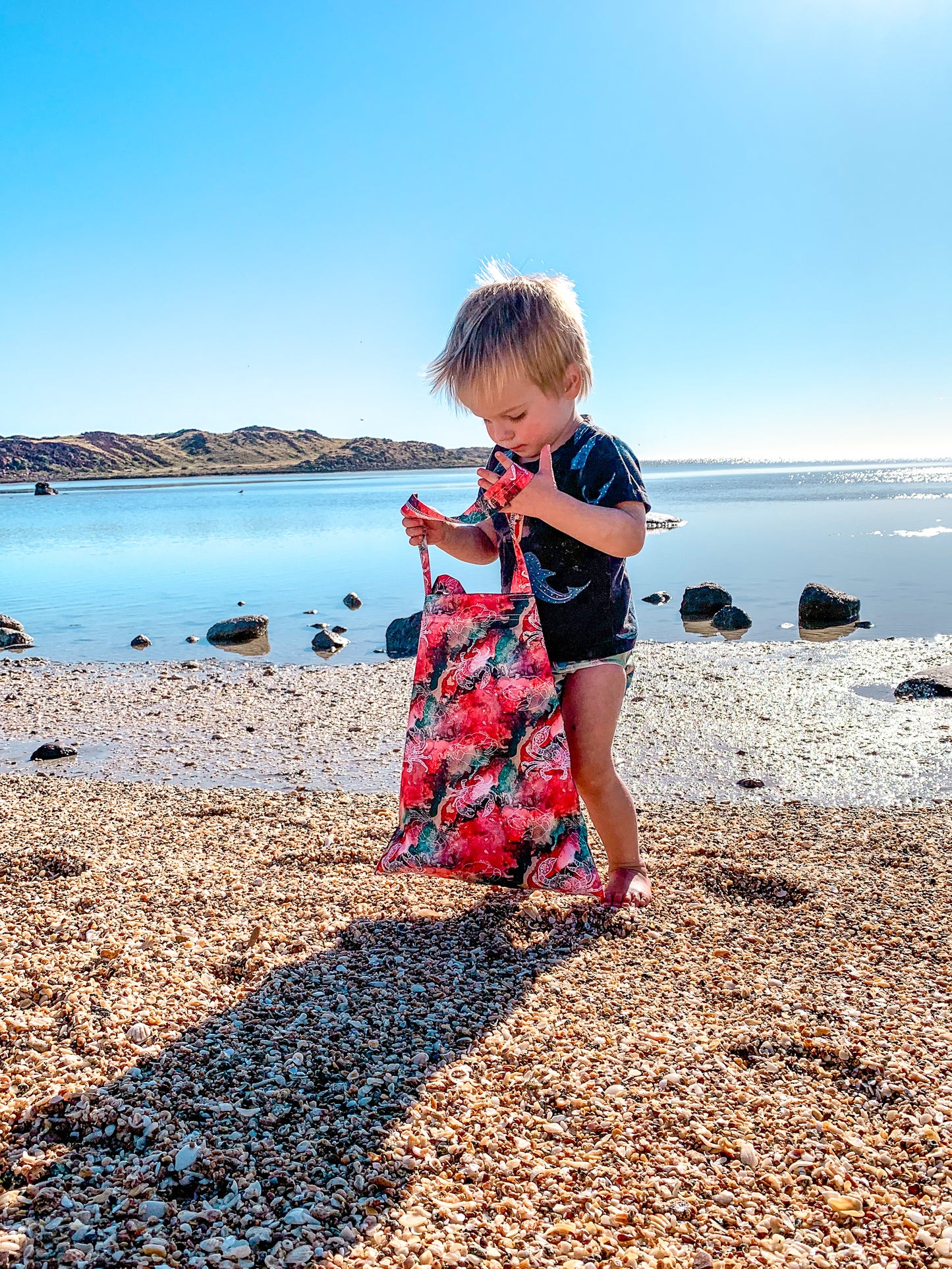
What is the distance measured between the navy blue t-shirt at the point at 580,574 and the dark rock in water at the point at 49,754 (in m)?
4.87

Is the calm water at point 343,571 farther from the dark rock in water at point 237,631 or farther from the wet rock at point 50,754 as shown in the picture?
the wet rock at point 50,754

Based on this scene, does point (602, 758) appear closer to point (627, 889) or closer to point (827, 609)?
point (627, 889)

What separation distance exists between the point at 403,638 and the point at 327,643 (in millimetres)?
1138

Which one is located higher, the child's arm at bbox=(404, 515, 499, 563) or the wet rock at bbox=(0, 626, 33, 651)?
the child's arm at bbox=(404, 515, 499, 563)

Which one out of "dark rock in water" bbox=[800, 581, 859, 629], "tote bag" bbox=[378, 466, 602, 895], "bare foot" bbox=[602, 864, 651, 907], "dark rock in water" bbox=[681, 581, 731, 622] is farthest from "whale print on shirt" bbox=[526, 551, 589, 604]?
"dark rock in water" bbox=[681, 581, 731, 622]

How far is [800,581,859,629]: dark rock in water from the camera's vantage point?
→ 510 inches

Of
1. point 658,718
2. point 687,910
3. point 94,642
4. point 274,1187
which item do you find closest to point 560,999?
point 687,910

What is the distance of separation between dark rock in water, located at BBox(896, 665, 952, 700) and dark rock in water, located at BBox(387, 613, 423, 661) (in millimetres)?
5733

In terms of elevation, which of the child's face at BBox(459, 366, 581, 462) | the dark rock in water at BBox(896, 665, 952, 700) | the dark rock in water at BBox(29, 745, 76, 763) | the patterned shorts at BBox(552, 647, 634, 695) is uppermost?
the child's face at BBox(459, 366, 581, 462)

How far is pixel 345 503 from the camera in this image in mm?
58125

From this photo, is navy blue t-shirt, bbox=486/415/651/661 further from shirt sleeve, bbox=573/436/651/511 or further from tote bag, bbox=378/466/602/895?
tote bag, bbox=378/466/602/895

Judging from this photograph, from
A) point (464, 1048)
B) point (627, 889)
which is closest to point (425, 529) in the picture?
point (627, 889)

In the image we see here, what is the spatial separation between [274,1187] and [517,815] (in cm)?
152

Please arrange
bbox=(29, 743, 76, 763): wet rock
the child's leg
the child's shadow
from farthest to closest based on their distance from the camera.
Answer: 1. bbox=(29, 743, 76, 763): wet rock
2. the child's leg
3. the child's shadow
